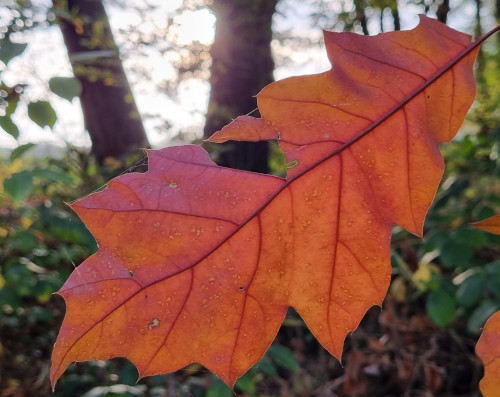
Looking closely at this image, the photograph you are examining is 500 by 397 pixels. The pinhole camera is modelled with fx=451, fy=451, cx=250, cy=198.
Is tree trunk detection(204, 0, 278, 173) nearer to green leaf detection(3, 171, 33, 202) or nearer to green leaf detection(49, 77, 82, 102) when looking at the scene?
green leaf detection(3, 171, 33, 202)

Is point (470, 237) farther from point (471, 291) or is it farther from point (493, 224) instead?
point (493, 224)

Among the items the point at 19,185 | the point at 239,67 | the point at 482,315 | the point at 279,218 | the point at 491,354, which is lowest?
the point at 482,315

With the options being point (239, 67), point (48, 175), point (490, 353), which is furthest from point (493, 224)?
point (239, 67)

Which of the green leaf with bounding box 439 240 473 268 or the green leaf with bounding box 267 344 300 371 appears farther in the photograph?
the green leaf with bounding box 439 240 473 268

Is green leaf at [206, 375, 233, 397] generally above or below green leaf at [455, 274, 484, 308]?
above

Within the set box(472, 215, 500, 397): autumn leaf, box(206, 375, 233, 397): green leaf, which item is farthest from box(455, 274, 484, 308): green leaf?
box(472, 215, 500, 397): autumn leaf

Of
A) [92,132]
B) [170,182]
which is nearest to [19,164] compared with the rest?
[92,132]

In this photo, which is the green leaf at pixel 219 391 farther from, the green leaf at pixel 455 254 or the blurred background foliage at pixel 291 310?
the green leaf at pixel 455 254

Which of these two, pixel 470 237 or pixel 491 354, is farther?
pixel 470 237

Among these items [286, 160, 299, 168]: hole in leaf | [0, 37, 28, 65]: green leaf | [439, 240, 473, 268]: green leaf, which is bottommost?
[439, 240, 473, 268]: green leaf
